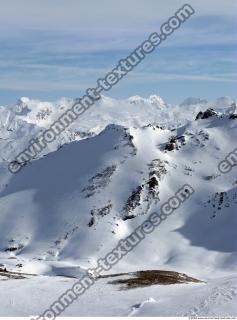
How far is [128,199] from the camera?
139375 mm

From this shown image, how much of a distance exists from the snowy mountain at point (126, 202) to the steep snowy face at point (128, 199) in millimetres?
266

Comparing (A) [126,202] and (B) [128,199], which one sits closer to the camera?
(A) [126,202]

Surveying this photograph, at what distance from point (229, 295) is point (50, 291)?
16650mm

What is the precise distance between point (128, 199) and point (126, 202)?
4.33 ft

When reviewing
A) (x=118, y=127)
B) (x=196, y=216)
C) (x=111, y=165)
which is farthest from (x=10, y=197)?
(x=196, y=216)

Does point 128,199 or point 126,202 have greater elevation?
point 128,199

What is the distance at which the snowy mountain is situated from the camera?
117 meters

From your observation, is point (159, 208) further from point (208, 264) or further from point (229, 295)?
point (229, 295)

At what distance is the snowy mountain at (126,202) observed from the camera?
116812 millimetres

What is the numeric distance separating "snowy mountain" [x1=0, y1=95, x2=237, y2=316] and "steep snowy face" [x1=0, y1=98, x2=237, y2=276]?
0.27 metres

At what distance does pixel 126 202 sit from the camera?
138 meters

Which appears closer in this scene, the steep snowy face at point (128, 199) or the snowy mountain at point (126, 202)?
the snowy mountain at point (126, 202)

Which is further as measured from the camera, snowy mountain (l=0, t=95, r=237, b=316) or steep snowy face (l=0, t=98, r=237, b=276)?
steep snowy face (l=0, t=98, r=237, b=276)

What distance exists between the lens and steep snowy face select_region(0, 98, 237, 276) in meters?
121
